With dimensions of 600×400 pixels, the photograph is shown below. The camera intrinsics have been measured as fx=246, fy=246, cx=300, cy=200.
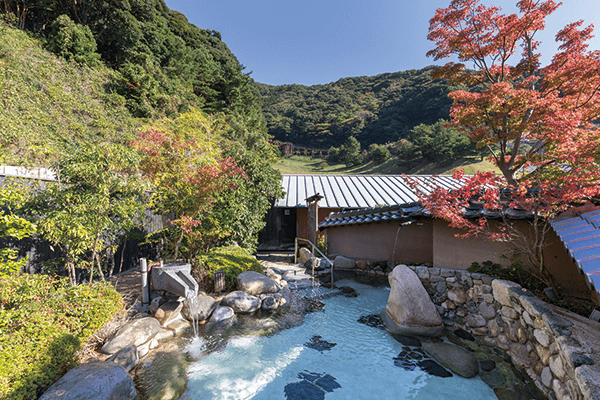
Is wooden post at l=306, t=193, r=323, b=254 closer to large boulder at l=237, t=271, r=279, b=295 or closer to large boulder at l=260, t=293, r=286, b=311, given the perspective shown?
large boulder at l=237, t=271, r=279, b=295

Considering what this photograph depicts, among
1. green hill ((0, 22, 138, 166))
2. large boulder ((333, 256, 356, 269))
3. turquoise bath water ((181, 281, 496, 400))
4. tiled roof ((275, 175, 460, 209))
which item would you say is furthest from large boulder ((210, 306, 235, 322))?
tiled roof ((275, 175, 460, 209))

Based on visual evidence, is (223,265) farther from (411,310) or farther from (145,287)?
(411,310)

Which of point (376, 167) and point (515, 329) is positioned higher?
point (376, 167)

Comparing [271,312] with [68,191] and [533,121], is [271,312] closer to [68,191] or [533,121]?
[68,191]

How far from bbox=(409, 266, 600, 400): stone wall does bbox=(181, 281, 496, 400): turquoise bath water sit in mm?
817

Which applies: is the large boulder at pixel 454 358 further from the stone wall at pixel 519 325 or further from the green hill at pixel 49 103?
the green hill at pixel 49 103

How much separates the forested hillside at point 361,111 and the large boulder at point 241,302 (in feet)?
141

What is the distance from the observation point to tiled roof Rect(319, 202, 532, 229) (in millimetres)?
4655

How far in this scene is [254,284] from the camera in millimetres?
6570

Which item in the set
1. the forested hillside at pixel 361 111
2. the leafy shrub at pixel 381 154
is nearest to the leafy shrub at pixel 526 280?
the leafy shrub at pixel 381 154

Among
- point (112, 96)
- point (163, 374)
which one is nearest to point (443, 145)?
point (112, 96)

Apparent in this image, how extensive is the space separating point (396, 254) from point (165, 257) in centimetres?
766

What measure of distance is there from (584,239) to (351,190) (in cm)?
1140

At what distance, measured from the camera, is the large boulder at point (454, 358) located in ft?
12.8
